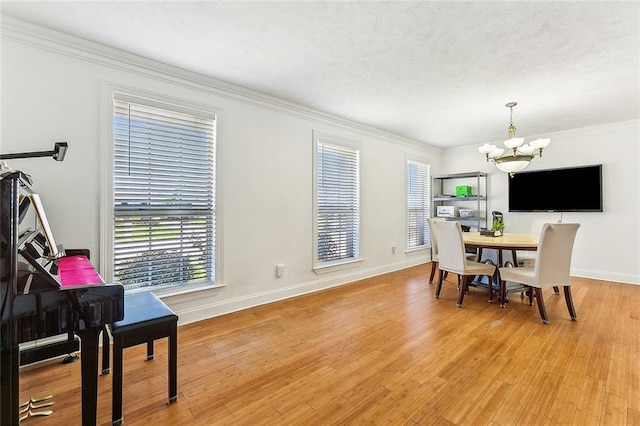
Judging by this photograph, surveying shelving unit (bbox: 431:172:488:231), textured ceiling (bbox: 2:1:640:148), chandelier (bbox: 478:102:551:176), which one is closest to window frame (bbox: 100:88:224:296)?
textured ceiling (bbox: 2:1:640:148)

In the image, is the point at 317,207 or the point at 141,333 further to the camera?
the point at 317,207

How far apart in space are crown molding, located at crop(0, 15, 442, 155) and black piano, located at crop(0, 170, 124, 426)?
1.46 metres

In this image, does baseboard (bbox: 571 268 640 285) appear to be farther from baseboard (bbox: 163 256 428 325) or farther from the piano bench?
the piano bench

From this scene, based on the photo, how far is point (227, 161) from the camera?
3.07 meters

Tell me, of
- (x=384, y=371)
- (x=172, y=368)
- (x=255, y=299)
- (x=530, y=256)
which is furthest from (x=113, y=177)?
(x=530, y=256)

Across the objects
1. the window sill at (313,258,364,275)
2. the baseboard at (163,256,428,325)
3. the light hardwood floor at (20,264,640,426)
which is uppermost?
the window sill at (313,258,364,275)

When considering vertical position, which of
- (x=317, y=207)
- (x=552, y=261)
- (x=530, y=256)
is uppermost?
(x=317, y=207)

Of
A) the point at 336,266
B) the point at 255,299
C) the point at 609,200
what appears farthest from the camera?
the point at 609,200

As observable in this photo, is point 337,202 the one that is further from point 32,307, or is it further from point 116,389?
point 32,307

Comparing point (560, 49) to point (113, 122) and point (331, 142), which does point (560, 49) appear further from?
point (113, 122)

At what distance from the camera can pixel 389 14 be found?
193 cm

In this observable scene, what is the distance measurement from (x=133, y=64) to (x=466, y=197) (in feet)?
18.3

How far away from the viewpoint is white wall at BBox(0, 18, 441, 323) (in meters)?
2.12

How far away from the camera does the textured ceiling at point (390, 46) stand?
6.24ft
